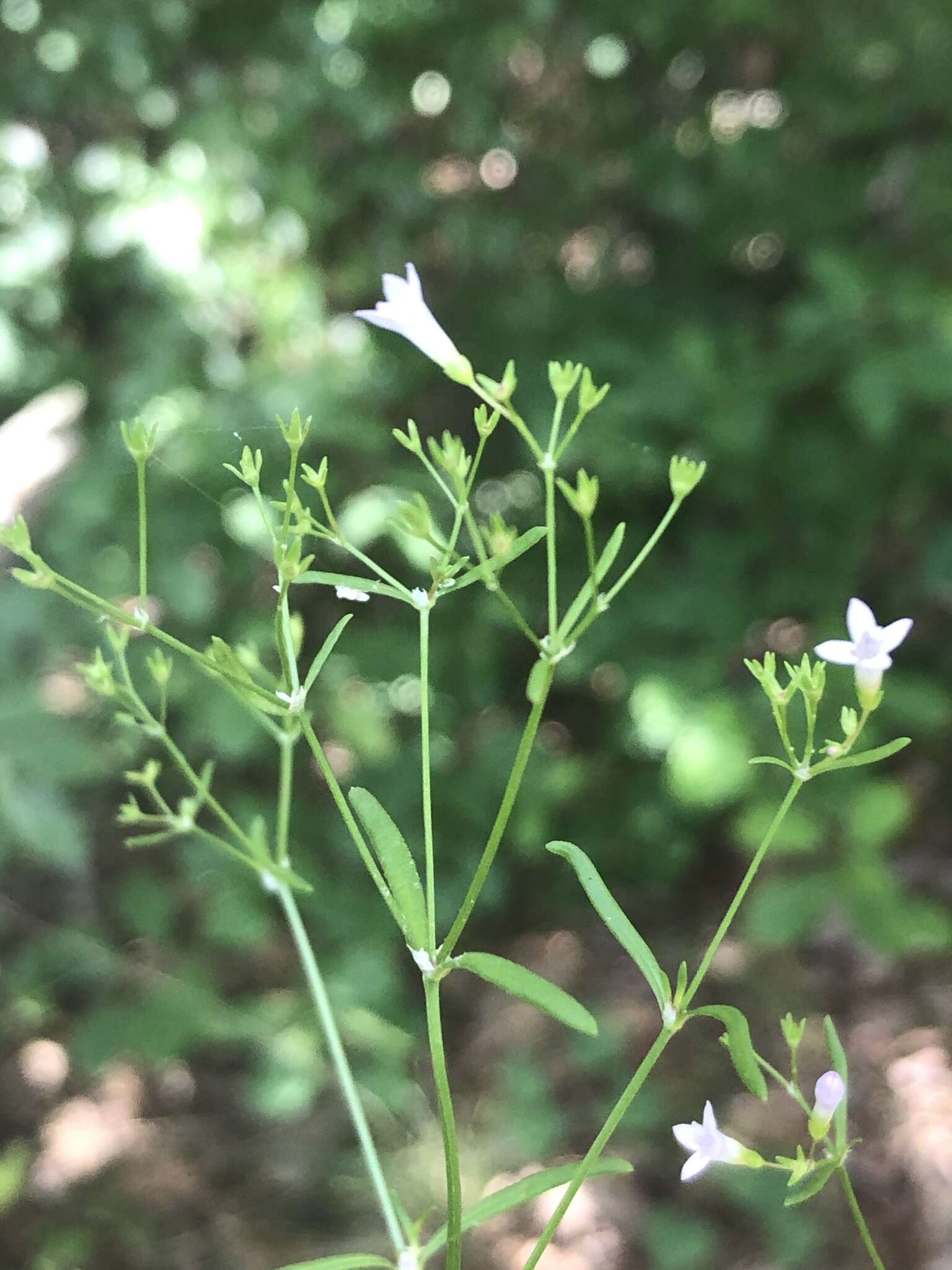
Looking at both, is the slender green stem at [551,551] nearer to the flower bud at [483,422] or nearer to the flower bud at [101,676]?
the flower bud at [483,422]

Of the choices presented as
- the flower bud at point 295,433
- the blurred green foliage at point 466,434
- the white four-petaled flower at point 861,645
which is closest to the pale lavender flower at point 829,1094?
the white four-petaled flower at point 861,645

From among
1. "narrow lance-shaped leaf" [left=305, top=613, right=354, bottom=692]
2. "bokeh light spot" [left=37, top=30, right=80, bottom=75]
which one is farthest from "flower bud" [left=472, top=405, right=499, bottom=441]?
"bokeh light spot" [left=37, top=30, right=80, bottom=75]

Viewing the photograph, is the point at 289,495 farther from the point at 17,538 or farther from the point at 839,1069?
the point at 839,1069

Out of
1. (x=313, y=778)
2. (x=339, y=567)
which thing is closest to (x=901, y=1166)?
(x=313, y=778)

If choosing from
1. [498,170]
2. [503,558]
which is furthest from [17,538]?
[498,170]

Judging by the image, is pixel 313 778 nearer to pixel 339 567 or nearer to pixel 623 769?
A: pixel 339 567

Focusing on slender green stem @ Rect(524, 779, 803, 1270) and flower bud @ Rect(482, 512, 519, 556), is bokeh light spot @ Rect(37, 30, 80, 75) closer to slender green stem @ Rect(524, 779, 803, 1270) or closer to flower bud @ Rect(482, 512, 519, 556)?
flower bud @ Rect(482, 512, 519, 556)
